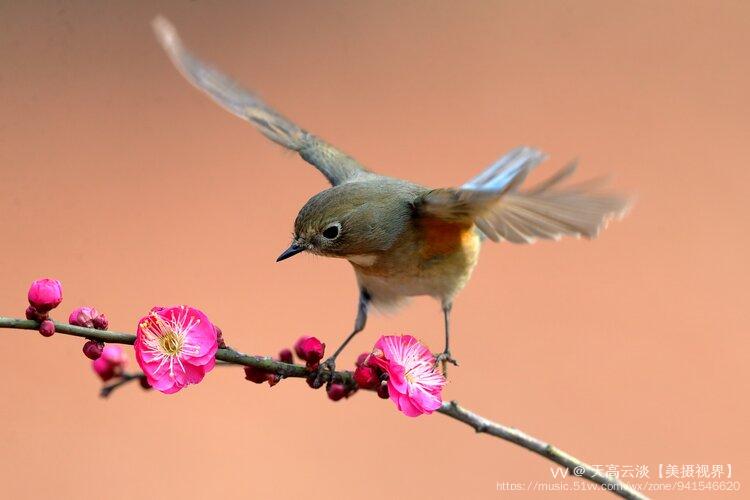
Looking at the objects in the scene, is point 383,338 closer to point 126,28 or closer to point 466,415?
point 466,415

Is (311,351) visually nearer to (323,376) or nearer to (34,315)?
(323,376)

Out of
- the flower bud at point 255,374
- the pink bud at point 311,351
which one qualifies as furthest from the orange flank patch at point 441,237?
the flower bud at point 255,374

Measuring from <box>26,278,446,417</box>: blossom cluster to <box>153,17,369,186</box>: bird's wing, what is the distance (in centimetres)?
76

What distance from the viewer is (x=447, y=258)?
170 centimetres

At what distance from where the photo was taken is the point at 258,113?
207 centimetres

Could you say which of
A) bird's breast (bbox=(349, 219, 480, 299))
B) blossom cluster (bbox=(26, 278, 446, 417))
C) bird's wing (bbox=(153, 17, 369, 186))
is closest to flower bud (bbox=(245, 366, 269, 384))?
blossom cluster (bbox=(26, 278, 446, 417))

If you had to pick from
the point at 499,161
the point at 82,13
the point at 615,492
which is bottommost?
the point at 615,492

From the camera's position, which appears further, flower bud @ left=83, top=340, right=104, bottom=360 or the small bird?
the small bird

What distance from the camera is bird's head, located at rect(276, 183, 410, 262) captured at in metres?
1.56

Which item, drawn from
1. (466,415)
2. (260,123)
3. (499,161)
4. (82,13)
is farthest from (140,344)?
(82,13)

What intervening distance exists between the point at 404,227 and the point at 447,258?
0.40ft

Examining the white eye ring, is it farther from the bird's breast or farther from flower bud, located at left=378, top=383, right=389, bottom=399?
flower bud, located at left=378, top=383, right=389, bottom=399

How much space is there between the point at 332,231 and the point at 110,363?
1.58ft

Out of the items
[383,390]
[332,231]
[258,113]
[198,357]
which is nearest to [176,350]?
[198,357]
